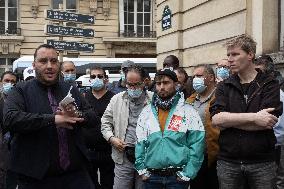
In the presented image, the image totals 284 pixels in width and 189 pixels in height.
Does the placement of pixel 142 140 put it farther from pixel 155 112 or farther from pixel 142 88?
pixel 142 88

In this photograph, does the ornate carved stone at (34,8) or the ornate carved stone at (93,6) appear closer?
the ornate carved stone at (34,8)

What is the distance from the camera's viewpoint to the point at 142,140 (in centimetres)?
520

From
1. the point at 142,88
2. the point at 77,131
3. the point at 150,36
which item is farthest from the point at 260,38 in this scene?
the point at 150,36

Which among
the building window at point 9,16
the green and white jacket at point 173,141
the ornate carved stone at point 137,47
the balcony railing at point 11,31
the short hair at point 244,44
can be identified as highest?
the building window at point 9,16

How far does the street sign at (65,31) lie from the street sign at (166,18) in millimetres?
1922

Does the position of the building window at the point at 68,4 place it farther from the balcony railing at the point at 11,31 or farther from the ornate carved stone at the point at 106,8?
the balcony railing at the point at 11,31

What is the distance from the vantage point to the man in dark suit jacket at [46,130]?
13.1ft

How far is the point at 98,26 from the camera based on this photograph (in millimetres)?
31828

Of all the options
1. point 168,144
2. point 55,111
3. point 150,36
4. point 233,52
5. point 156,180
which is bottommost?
point 156,180

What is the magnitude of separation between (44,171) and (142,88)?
7.24 ft

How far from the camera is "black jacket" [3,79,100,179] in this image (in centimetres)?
398

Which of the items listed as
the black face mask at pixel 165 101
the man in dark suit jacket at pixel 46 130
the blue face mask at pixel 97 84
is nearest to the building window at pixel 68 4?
the blue face mask at pixel 97 84

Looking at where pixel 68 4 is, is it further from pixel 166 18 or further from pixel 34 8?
pixel 166 18

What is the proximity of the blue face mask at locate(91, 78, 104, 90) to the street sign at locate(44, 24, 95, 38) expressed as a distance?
17.6ft
